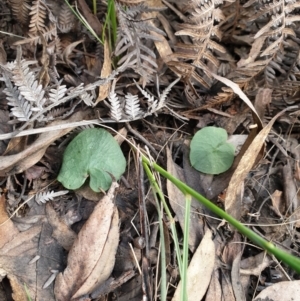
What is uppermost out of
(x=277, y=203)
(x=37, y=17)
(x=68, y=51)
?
(x=37, y=17)

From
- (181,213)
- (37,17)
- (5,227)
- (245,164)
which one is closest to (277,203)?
(245,164)

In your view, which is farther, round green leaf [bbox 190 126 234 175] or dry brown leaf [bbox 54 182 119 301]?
round green leaf [bbox 190 126 234 175]

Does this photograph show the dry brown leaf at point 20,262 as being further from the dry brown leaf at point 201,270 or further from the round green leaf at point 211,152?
the round green leaf at point 211,152

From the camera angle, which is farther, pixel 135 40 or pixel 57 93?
pixel 135 40

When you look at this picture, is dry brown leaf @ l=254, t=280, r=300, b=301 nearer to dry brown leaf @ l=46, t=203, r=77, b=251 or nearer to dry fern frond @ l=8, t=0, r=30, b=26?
dry brown leaf @ l=46, t=203, r=77, b=251

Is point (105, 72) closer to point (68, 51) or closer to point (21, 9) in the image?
point (68, 51)

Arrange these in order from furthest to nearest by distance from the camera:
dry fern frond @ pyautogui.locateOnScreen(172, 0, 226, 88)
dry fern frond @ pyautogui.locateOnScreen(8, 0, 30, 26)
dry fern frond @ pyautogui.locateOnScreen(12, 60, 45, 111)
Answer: dry fern frond @ pyautogui.locateOnScreen(8, 0, 30, 26) < dry fern frond @ pyautogui.locateOnScreen(172, 0, 226, 88) < dry fern frond @ pyautogui.locateOnScreen(12, 60, 45, 111)

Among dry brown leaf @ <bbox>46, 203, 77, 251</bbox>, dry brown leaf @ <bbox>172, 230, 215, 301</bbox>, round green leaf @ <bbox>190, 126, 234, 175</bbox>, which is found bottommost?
dry brown leaf @ <bbox>172, 230, 215, 301</bbox>

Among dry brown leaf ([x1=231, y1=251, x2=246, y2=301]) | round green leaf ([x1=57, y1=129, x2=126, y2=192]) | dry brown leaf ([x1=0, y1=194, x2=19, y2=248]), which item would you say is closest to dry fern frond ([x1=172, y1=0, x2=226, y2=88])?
round green leaf ([x1=57, y1=129, x2=126, y2=192])
